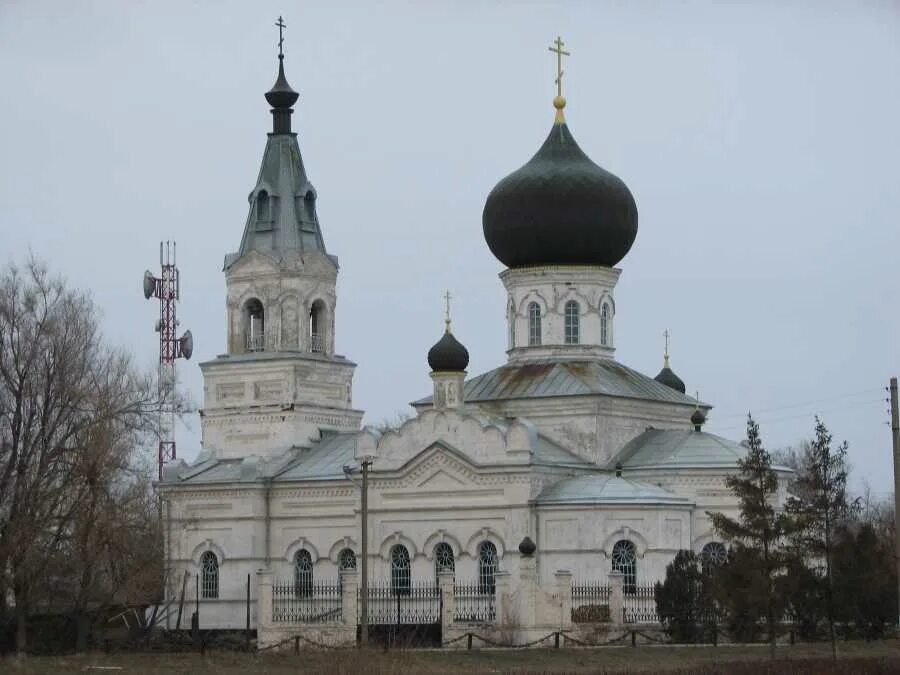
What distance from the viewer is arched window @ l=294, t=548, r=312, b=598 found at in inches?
1757

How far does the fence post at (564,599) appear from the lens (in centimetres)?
3778

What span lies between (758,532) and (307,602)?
10620mm

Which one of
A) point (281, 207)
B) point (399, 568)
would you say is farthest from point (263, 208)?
point (399, 568)

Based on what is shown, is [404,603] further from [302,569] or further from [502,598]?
[502,598]

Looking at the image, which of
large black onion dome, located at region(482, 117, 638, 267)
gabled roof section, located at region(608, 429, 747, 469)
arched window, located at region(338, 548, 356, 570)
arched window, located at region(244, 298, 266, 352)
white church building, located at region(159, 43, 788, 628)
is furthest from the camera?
arched window, located at region(244, 298, 266, 352)

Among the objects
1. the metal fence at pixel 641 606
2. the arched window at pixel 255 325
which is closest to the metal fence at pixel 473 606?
the metal fence at pixel 641 606

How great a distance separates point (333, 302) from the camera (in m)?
47.1

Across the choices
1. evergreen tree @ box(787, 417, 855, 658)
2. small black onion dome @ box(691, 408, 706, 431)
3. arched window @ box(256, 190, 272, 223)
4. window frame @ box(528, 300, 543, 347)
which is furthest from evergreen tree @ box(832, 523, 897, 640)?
arched window @ box(256, 190, 272, 223)

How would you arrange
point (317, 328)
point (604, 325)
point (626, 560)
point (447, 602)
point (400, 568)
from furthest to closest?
point (317, 328) → point (604, 325) → point (400, 568) → point (626, 560) → point (447, 602)

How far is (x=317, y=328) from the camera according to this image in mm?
47094

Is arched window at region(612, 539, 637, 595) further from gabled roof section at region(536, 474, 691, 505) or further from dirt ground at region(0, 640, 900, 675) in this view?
dirt ground at region(0, 640, 900, 675)

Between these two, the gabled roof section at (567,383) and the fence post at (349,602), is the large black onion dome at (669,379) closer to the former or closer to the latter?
the gabled roof section at (567,383)

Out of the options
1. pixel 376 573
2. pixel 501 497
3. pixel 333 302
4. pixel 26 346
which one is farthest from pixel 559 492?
pixel 26 346

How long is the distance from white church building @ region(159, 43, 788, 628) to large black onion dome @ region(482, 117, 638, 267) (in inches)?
1.6
